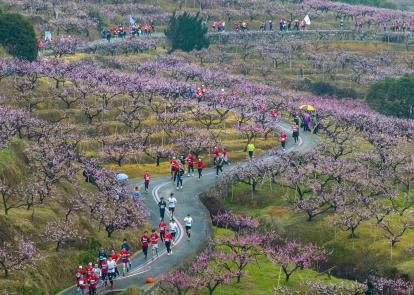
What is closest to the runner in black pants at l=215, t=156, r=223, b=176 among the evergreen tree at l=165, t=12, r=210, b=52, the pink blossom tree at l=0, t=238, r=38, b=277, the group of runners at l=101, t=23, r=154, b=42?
the pink blossom tree at l=0, t=238, r=38, b=277

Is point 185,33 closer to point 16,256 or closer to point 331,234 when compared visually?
point 331,234

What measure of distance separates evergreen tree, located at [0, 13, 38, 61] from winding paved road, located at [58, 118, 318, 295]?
110 feet

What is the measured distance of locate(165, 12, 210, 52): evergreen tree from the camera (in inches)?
5822

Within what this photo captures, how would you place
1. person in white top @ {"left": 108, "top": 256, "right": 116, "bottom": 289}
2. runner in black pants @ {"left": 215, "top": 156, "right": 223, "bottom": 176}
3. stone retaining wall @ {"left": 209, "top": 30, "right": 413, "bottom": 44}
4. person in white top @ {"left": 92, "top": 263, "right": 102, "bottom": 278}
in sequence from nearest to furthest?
person in white top @ {"left": 108, "top": 256, "right": 116, "bottom": 289} → person in white top @ {"left": 92, "top": 263, "right": 102, "bottom": 278} → runner in black pants @ {"left": 215, "top": 156, "right": 223, "bottom": 176} → stone retaining wall @ {"left": 209, "top": 30, "right": 413, "bottom": 44}

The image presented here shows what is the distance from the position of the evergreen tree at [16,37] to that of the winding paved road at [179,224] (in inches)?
1315

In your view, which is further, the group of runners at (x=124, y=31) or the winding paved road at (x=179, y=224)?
the group of runners at (x=124, y=31)

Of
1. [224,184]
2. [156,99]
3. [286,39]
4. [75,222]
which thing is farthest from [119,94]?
[286,39]

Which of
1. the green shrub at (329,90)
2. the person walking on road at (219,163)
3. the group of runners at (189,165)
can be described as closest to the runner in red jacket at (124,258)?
the group of runners at (189,165)

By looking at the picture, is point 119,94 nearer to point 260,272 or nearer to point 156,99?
point 156,99

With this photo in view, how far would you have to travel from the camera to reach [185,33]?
14900cm

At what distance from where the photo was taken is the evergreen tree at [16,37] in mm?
103062

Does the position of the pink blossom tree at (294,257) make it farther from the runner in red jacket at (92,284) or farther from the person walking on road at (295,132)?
the person walking on road at (295,132)

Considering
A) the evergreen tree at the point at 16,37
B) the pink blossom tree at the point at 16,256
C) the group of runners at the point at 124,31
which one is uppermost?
the evergreen tree at the point at 16,37

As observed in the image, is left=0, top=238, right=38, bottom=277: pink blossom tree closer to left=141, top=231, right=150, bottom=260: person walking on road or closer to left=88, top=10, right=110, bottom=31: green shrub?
left=141, top=231, right=150, bottom=260: person walking on road
